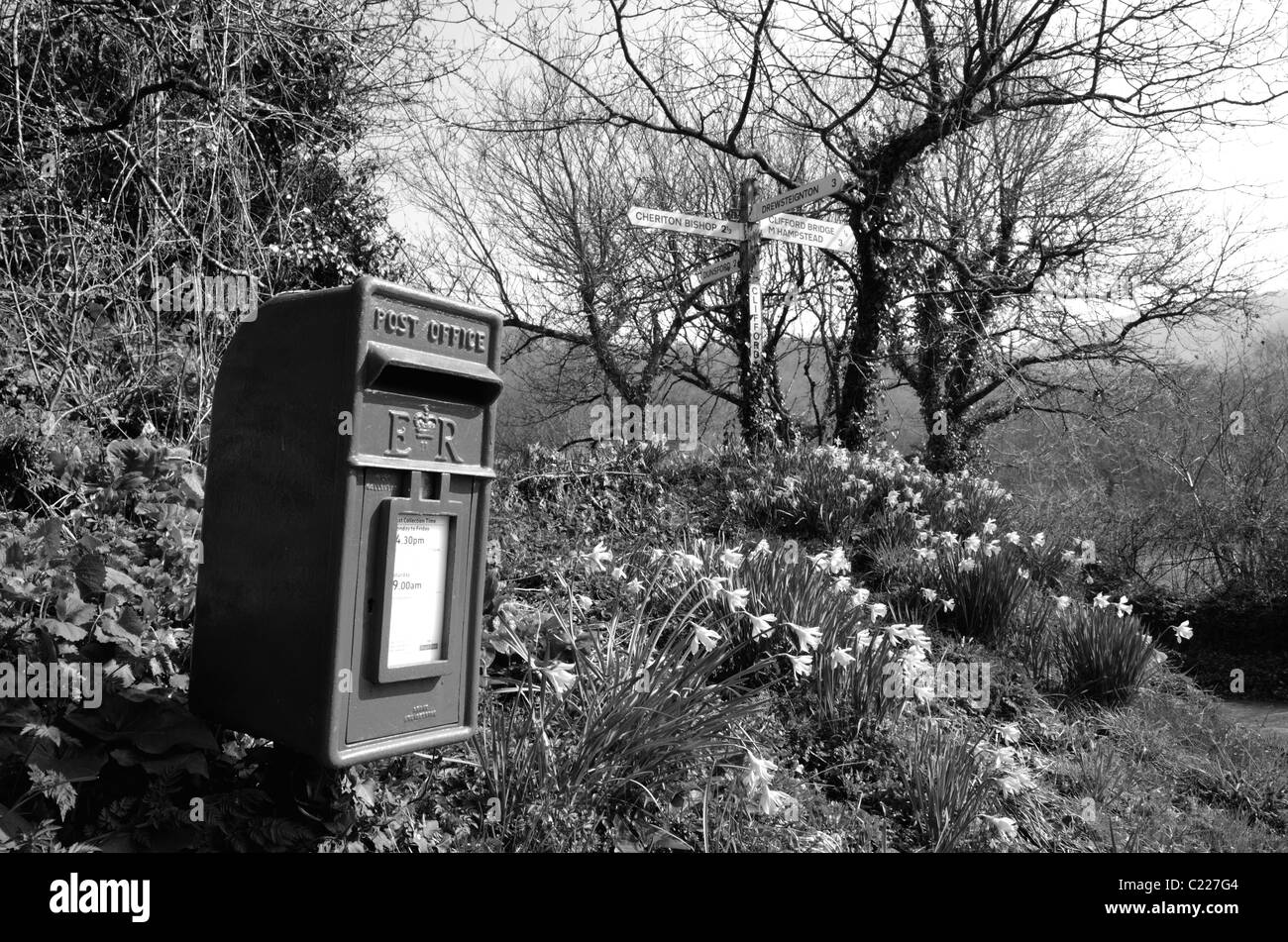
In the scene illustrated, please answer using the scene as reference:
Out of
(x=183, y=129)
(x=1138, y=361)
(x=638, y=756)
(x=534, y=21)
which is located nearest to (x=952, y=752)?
(x=638, y=756)

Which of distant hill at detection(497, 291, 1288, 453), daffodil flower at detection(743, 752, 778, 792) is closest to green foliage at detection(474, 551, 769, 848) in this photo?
daffodil flower at detection(743, 752, 778, 792)

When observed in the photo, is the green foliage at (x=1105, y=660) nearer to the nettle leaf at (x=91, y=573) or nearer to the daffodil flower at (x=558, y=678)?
the daffodil flower at (x=558, y=678)

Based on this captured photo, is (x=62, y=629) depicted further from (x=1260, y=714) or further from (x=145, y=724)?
(x=1260, y=714)

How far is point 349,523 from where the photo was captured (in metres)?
2.20

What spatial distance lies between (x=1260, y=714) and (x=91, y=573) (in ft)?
20.1

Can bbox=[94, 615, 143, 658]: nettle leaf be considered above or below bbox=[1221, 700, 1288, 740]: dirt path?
above

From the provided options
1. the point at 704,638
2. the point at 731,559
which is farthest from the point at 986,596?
the point at 704,638

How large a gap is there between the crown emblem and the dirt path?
4923 mm

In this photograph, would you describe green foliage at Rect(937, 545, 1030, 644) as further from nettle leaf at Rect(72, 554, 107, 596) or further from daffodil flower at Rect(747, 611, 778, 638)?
nettle leaf at Rect(72, 554, 107, 596)

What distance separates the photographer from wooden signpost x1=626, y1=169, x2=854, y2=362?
7254mm

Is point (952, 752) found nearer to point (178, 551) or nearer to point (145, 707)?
point (145, 707)

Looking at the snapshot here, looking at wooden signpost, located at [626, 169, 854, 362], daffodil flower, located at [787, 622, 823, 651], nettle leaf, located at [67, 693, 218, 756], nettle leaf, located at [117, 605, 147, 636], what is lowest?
nettle leaf, located at [67, 693, 218, 756]
